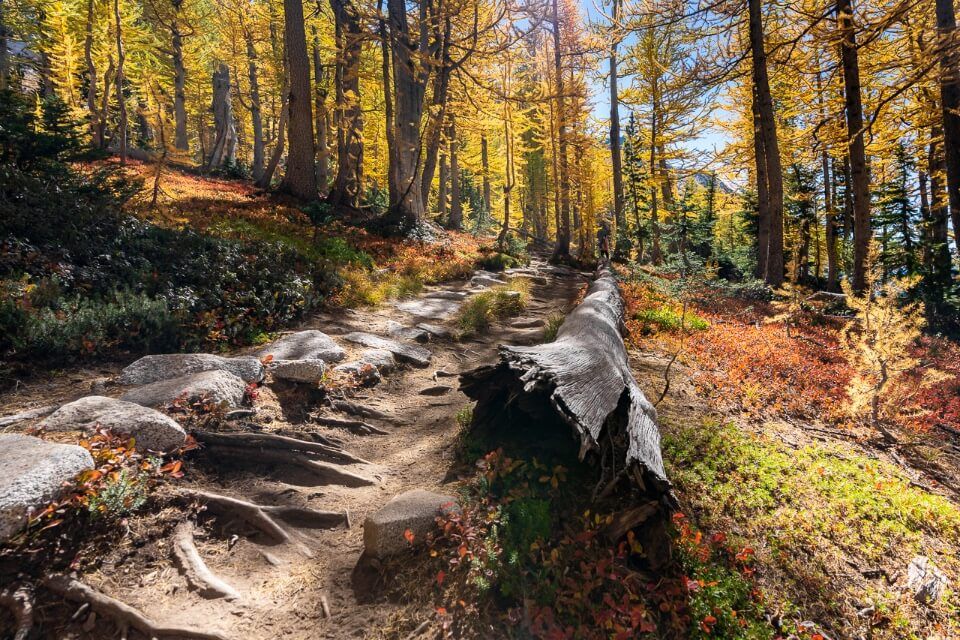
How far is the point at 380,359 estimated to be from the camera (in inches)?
233

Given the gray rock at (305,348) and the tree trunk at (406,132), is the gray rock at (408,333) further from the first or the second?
the tree trunk at (406,132)

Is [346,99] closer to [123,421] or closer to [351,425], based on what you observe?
[351,425]

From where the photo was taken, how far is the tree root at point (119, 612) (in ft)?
6.70

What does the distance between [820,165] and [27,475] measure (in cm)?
2738

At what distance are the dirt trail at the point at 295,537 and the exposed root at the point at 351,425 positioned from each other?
0.08 metres

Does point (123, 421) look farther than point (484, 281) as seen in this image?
No

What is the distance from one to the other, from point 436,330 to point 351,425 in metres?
3.46

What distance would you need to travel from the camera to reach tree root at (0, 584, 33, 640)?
1.88 m

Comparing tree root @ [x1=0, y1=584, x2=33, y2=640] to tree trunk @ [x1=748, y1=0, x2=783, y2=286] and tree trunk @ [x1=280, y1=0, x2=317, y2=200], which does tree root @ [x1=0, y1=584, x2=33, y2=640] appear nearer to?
tree trunk @ [x1=280, y1=0, x2=317, y2=200]

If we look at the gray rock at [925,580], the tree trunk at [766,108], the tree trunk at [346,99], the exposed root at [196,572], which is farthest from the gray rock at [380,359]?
the tree trunk at [346,99]

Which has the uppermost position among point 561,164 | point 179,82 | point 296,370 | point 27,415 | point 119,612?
point 179,82

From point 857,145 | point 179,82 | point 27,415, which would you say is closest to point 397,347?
point 27,415

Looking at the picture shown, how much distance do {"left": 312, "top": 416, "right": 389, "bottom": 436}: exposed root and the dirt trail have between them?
0.08m

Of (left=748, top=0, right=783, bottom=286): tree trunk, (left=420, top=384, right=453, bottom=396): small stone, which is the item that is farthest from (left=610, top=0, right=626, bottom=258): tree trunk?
(left=420, top=384, right=453, bottom=396): small stone
